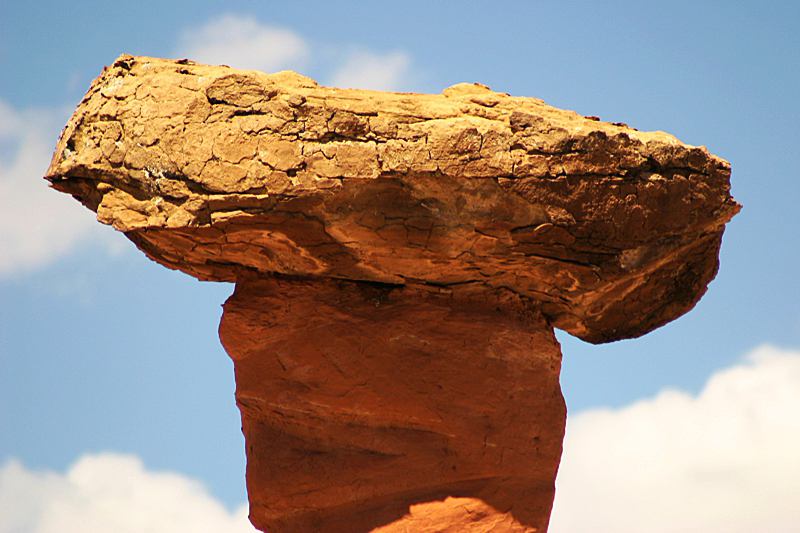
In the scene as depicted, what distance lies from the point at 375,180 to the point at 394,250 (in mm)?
528

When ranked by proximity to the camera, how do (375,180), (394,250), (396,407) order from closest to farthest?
(375,180), (394,250), (396,407)

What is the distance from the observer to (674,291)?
669cm

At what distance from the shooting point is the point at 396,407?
6.05m

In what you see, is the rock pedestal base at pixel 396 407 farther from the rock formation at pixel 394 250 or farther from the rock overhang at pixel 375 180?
the rock overhang at pixel 375 180

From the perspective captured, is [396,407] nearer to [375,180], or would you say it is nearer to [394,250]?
[394,250]

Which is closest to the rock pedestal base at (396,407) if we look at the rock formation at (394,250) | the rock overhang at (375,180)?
the rock formation at (394,250)

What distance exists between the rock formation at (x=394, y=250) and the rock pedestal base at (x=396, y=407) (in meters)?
0.01

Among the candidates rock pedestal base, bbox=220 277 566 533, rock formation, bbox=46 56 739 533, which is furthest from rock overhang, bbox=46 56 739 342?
rock pedestal base, bbox=220 277 566 533

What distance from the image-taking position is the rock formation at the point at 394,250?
5.38 m

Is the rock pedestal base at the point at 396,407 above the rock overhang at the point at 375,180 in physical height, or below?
below

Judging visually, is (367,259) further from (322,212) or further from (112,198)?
(112,198)

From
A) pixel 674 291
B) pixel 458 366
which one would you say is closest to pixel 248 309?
pixel 458 366

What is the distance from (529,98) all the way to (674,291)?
5.82 feet

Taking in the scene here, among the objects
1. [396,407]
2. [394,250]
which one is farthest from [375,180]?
[396,407]
